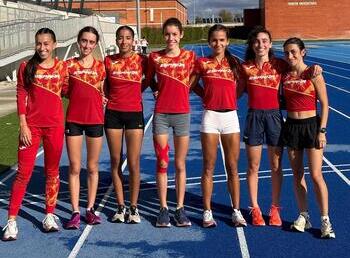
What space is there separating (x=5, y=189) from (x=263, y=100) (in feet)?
12.8

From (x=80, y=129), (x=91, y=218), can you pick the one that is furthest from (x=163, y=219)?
(x=80, y=129)

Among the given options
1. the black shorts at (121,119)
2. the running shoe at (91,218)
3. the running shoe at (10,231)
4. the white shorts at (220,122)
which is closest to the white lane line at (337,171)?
the white shorts at (220,122)

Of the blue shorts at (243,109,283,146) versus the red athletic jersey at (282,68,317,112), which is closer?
the red athletic jersey at (282,68,317,112)

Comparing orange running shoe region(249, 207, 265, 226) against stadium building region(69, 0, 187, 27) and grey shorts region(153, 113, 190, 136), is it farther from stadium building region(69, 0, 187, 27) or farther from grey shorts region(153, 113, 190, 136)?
stadium building region(69, 0, 187, 27)

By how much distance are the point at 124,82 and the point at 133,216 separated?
144 cm

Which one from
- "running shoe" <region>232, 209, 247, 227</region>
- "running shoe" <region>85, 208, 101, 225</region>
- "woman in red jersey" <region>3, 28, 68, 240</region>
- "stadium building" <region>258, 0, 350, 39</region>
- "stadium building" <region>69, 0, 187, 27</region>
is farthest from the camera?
"stadium building" <region>69, 0, 187, 27</region>

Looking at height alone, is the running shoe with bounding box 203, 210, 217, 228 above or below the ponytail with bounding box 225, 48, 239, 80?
below

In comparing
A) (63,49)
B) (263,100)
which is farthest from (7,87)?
(263,100)

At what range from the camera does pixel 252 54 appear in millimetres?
5438

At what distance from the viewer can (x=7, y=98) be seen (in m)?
18.5

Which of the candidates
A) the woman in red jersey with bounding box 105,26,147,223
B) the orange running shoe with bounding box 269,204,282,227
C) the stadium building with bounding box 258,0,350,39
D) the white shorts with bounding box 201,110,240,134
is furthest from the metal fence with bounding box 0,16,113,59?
the stadium building with bounding box 258,0,350,39

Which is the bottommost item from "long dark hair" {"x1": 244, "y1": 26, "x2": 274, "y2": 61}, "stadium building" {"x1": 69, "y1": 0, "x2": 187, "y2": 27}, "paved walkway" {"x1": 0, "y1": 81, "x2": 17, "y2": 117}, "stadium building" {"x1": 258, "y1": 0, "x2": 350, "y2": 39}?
"paved walkway" {"x1": 0, "y1": 81, "x2": 17, "y2": 117}

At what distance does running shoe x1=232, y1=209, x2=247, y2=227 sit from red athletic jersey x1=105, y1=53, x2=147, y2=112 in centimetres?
146

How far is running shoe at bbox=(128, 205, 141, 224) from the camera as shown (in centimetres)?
573
